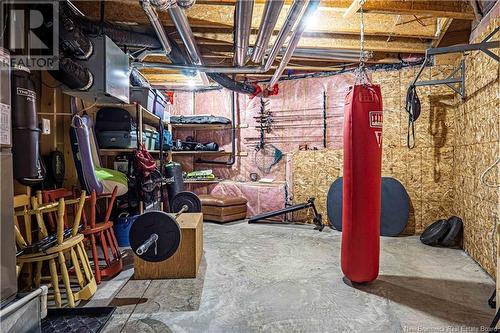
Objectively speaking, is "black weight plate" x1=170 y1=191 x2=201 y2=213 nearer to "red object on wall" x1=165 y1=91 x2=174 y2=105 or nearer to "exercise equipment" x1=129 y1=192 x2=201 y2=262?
"exercise equipment" x1=129 y1=192 x2=201 y2=262

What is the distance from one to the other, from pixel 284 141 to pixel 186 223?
302 centimetres

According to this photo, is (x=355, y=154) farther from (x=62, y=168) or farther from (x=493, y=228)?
(x=62, y=168)

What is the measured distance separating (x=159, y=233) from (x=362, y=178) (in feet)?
5.49

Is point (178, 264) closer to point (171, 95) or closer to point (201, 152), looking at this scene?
point (201, 152)

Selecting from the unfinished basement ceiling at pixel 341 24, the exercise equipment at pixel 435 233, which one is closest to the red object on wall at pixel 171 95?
the unfinished basement ceiling at pixel 341 24

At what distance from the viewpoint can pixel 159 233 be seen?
237 centimetres

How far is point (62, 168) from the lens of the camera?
309 centimetres

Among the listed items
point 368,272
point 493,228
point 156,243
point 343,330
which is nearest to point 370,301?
point 368,272

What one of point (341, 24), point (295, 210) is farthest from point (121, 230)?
point (341, 24)

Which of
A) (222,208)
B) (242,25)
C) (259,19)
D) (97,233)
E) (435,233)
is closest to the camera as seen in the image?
(242,25)

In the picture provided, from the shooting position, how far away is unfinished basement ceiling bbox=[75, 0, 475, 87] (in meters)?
2.88

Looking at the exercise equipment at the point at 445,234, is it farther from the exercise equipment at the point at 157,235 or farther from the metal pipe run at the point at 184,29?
the metal pipe run at the point at 184,29

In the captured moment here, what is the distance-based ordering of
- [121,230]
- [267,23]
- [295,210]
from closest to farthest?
[267,23]
[121,230]
[295,210]

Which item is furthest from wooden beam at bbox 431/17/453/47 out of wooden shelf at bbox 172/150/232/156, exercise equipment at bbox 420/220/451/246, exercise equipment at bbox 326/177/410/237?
wooden shelf at bbox 172/150/232/156
